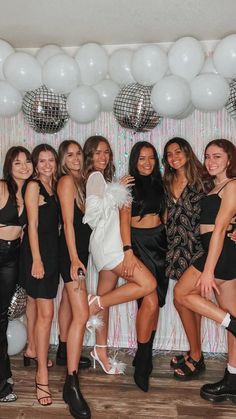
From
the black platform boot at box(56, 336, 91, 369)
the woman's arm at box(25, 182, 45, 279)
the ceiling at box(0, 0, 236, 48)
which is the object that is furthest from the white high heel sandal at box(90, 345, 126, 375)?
the ceiling at box(0, 0, 236, 48)

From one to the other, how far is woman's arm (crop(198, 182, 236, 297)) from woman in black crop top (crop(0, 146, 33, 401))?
3.92 ft

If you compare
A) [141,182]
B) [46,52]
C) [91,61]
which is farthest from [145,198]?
[46,52]

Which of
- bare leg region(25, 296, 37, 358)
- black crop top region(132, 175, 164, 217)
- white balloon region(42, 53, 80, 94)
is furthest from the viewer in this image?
bare leg region(25, 296, 37, 358)

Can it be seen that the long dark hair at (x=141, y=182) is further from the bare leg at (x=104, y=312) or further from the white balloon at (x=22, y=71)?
the white balloon at (x=22, y=71)

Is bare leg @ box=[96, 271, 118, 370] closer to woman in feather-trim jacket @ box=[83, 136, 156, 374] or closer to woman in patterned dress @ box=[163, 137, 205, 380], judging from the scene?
woman in feather-trim jacket @ box=[83, 136, 156, 374]

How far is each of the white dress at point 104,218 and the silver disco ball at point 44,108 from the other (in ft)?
1.91

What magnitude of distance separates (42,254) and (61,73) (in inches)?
48.9

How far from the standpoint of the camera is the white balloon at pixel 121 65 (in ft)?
9.65

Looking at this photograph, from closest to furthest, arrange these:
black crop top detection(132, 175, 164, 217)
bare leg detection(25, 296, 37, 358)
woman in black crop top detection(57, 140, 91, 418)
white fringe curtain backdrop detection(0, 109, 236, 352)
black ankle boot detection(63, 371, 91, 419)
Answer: black ankle boot detection(63, 371, 91, 419) < woman in black crop top detection(57, 140, 91, 418) < black crop top detection(132, 175, 164, 217) < bare leg detection(25, 296, 37, 358) < white fringe curtain backdrop detection(0, 109, 236, 352)

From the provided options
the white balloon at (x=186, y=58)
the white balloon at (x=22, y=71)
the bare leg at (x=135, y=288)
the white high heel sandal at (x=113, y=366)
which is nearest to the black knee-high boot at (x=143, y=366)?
the white high heel sandal at (x=113, y=366)

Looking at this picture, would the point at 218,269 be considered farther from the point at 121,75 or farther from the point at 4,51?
the point at 4,51

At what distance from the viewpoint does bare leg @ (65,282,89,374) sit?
8.19 ft

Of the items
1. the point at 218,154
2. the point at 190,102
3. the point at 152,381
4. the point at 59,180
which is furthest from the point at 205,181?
the point at 152,381

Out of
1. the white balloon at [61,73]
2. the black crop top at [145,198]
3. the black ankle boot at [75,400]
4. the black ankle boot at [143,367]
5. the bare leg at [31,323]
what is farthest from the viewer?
the bare leg at [31,323]
